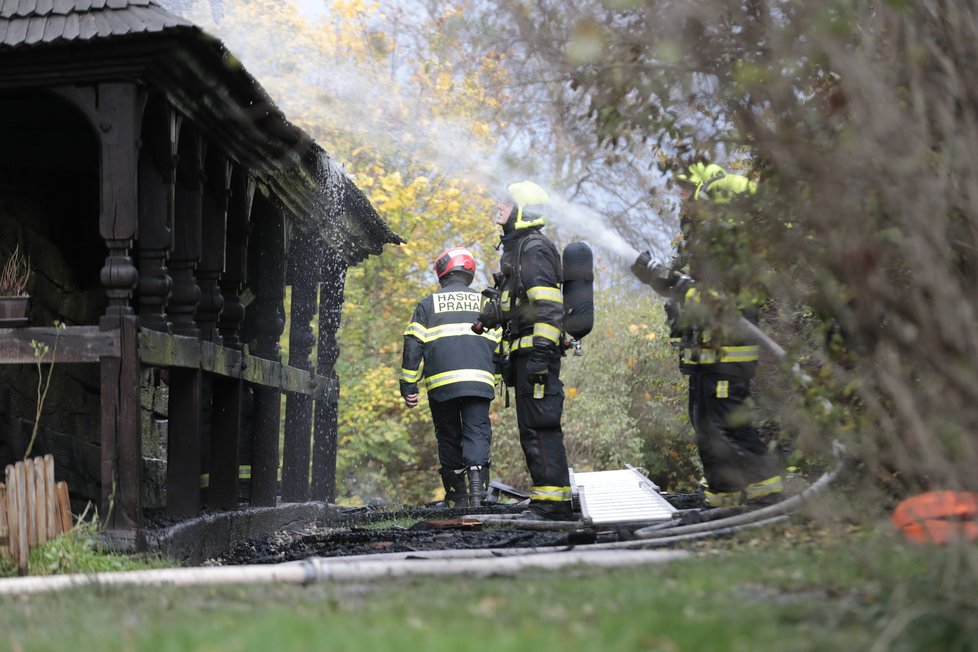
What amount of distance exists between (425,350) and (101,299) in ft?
10.7

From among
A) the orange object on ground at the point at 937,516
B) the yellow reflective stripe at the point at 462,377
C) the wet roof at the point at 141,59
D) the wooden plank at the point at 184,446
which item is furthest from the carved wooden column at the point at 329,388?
the orange object on ground at the point at 937,516

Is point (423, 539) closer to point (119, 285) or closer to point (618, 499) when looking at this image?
point (618, 499)

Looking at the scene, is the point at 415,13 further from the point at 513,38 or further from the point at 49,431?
the point at 513,38

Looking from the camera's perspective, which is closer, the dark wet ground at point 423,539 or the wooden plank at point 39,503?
the wooden plank at point 39,503

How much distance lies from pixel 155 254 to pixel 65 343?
1.07 m

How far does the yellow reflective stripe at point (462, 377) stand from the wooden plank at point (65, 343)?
5.34 metres

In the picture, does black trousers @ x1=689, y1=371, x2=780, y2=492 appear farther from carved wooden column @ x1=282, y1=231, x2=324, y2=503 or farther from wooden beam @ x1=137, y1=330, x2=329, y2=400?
carved wooden column @ x1=282, y1=231, x2=324, y2=503

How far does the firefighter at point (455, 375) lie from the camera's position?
42.1 feet

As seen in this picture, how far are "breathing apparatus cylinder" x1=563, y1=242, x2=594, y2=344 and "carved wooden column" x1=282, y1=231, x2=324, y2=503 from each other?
15.9 feet

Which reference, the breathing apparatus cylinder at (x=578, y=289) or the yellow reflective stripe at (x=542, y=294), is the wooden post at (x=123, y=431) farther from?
the breathing apparatus cylinder at (x=578, y=289)

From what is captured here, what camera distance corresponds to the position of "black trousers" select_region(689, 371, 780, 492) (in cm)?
848

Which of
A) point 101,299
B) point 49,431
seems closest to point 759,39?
point 49,431

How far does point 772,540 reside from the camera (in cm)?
651

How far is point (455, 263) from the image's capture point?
13406mm
